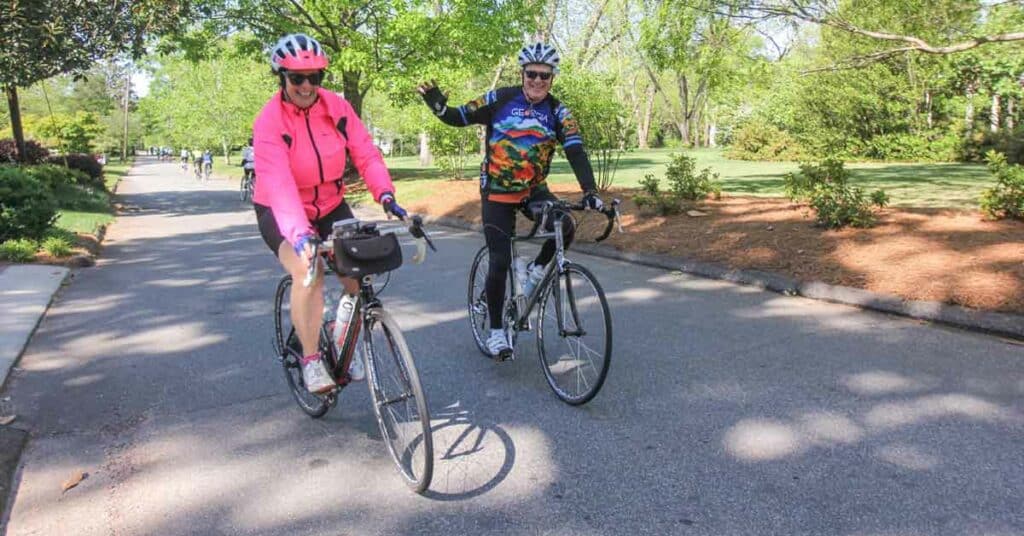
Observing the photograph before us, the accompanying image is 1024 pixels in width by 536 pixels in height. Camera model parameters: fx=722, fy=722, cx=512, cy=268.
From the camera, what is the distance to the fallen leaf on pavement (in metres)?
3.38

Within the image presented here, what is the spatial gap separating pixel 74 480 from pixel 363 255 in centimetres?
178

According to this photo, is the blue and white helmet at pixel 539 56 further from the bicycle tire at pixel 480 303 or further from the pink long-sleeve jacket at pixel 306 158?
the bicycle tire at pixel 480 303

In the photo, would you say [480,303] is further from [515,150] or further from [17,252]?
[17,252]

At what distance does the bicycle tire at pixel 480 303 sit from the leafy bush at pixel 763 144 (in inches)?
1010

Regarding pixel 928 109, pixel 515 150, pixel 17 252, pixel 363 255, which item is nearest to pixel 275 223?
pixel 363 255

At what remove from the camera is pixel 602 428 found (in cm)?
391

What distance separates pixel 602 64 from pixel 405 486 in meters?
52.8

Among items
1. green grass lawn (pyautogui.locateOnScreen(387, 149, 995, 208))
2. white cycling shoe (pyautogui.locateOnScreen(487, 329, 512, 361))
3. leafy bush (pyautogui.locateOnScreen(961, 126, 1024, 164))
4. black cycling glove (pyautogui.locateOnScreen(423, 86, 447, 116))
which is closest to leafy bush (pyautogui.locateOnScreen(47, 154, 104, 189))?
green grass lawn (pyautogui.locateOnScreen(387, 149, 995, 208))

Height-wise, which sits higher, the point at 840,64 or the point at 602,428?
the point at 840,64

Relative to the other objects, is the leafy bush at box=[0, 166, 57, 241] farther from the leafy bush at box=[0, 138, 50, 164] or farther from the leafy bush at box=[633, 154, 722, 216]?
the leafy bush at box=[0, 138, 50, 164]

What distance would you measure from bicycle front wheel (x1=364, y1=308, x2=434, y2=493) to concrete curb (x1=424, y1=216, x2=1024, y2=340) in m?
4.63

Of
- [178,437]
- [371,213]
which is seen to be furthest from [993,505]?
[371,213]

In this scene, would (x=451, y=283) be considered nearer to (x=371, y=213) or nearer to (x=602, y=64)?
(x=371, y=213)

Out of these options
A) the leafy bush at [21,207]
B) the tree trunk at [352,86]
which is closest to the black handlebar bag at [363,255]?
the leafy bush at [21,207]
